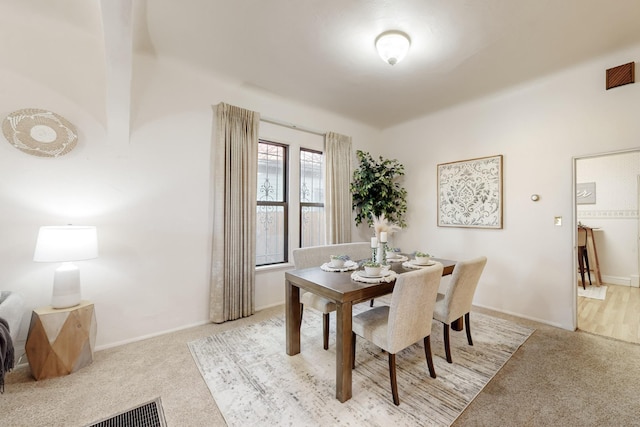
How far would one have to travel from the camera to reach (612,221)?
454cm

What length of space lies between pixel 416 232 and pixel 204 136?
3.43 meters

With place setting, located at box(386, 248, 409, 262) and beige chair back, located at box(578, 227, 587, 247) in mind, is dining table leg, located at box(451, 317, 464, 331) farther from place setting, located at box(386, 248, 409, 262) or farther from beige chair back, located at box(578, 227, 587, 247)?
beige chair back, located at box(578, 227, 587, 247)

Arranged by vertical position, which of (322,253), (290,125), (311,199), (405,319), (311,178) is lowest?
(405,319)

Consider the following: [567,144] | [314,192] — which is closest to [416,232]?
[314,192]

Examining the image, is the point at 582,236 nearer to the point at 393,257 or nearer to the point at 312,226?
the point at 393,257

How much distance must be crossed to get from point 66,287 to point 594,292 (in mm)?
6597

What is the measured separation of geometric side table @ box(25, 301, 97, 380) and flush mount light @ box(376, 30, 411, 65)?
330 cm

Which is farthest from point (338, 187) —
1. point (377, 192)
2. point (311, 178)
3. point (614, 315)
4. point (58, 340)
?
point (614, 315)

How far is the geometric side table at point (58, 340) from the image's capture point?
6.48ft

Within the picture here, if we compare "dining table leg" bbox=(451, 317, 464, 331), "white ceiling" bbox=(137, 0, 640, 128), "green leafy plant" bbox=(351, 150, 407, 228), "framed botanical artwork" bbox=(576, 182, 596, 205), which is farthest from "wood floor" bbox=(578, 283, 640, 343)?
"white ceiling" bbox=(137, 0, 640, 128)

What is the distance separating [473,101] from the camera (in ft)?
11.9

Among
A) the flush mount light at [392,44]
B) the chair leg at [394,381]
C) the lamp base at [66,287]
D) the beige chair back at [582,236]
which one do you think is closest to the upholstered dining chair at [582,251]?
the beige chair back at [582,236]

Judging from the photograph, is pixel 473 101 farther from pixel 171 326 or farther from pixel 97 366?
pixel 97 366

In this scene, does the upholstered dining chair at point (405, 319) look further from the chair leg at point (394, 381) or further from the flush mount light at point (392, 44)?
the flush mount light at point (392, 44)
